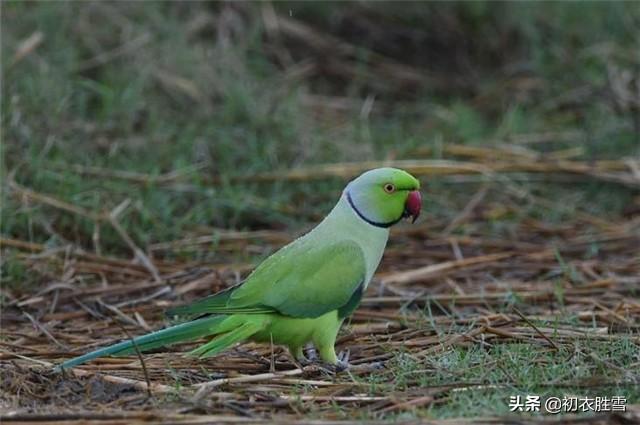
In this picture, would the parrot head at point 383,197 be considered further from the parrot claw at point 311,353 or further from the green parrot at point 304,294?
the parrot claw at point 311,353

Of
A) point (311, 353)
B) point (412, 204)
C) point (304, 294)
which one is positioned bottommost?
point (311, 353)

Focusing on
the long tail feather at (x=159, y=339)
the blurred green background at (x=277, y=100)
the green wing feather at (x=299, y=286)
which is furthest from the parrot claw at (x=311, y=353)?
the blurred green background at (x=277, y=100)

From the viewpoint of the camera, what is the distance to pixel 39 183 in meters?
5.61

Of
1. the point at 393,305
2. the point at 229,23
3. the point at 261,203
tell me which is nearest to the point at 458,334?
the point at 393,305

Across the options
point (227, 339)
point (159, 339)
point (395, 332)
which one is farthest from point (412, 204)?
point (159, 339)

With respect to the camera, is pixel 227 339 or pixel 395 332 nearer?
pixel 227 339

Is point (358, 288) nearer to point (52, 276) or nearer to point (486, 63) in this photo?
point (52, 276)

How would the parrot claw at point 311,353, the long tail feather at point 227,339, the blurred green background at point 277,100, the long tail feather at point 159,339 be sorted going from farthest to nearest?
the blurred green background at point 277,100 < the parrot claw at point 311,353 < the long tail feather at point 227,339 < the long tail feather at point 159,339

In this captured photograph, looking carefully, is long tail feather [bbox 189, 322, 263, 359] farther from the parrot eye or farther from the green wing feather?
the parrot eye

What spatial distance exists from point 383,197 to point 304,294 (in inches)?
17.9

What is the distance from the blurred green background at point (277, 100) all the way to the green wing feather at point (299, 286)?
5.84 feet

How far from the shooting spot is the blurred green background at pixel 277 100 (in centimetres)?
584

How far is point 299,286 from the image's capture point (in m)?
3.68

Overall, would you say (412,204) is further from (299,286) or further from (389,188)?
(299,286)
